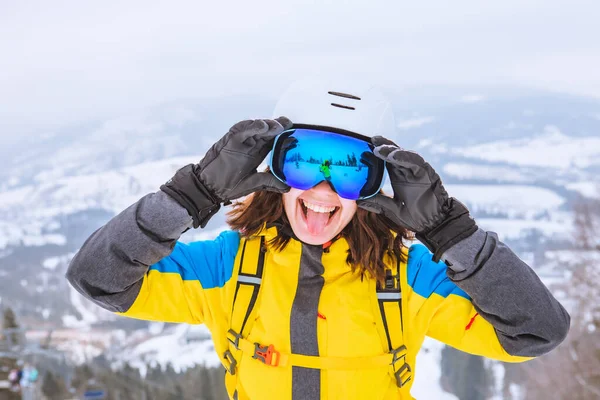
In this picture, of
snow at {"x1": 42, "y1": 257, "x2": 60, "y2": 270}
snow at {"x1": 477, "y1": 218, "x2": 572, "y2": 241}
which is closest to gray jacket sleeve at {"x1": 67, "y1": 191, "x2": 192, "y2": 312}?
snow at {"x1": 477, "y1": 218, "x2": 572, "y2": 241}

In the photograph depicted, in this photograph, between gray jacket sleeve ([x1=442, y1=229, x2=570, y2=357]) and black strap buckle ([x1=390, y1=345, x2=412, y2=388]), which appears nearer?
gray jacket sleeve ([x1=442, y1=229, x2=570, y2=357])

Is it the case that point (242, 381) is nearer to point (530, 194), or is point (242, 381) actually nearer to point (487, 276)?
point (487, 276)

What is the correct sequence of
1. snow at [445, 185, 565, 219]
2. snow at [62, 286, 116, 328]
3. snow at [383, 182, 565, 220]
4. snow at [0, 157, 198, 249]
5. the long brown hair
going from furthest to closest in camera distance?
1. snow at [0, 157, 198, 249]
2. snow at [445, 185, 565, 219]
3. snow at [383, 182, 565, 220]
4. snow at [62, 286, 116, 328]
5. the long brown hair

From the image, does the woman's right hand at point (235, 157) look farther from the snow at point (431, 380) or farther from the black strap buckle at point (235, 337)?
the snow at point (431, 380)

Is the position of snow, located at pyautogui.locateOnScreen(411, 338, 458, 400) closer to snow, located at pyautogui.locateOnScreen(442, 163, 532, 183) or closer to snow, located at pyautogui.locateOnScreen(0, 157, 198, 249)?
snow, located at pyautogui.locateOnScreen(0, 157, 198, 249)

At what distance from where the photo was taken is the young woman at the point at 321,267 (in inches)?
83.3

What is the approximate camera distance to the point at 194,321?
2.49 meters

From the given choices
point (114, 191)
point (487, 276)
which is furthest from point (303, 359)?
point (114, 191)

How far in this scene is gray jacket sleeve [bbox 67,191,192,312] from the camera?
6.86 ft

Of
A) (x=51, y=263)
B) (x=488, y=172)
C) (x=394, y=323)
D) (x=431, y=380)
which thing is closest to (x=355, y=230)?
(x=394, y=323)

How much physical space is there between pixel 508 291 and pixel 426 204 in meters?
0.46

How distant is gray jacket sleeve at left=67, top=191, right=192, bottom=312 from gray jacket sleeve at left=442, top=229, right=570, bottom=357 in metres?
1.08

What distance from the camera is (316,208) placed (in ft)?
8.07

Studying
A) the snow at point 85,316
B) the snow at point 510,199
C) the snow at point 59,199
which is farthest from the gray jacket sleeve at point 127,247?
the snow at point 59,199
